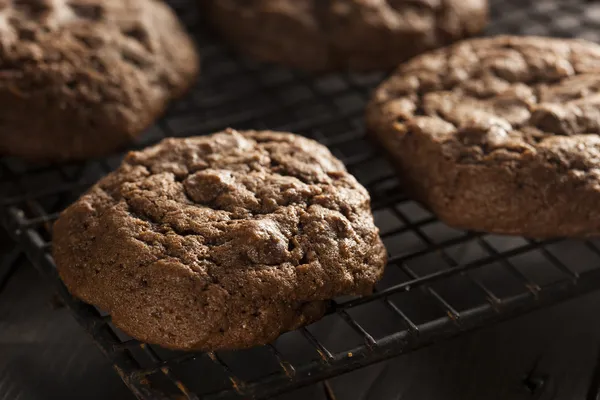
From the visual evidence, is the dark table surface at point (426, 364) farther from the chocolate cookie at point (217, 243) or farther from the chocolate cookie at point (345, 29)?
the chocolate cookie at point (345, 29)

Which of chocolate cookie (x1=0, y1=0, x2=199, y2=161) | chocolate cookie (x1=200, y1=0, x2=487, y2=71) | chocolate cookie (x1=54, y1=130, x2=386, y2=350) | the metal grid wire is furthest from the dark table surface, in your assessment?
chocolate cookie (x1=200, y1=0, x2=487, y2=71)

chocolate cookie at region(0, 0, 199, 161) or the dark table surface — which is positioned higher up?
chocolate cookie at region(0, 0, 199, 161)

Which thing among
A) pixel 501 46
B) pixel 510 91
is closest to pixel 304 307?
pixel 510 91

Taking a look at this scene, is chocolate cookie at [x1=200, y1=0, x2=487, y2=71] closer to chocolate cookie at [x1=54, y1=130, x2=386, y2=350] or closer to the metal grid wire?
the metal grid wire

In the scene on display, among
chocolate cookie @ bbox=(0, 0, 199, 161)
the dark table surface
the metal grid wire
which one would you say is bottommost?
the dark table surface

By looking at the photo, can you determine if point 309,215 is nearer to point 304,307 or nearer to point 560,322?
point 304,307

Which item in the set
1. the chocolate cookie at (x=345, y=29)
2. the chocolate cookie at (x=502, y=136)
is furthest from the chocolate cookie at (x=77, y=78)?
the chocolate cookie at (x=502, y=136)

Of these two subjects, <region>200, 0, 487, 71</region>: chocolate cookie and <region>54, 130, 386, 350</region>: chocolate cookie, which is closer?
<region>54, 130, 386, 350</region>: chocolate cookie

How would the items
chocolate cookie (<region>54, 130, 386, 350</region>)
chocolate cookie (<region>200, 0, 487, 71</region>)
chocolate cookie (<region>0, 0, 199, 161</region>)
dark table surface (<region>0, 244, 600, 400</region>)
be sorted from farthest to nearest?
1. chocolate cookie (<region>200, 0, 487, 71</region>)
2. chocolate cookie (<region>0, 0, 199, 161</region>)
3. dark table surface (<region>0, 244, 600, 400</region>)
4. chocolate cookie (<region>54, 130, 386, 350</region>)
